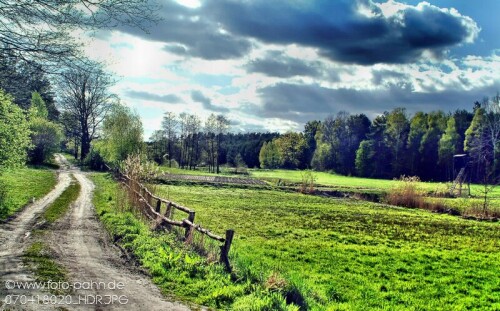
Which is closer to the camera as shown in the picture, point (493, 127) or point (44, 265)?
point (44, 265)

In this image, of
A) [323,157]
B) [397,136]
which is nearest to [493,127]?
[397,136]

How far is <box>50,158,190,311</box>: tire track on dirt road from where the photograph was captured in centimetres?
792

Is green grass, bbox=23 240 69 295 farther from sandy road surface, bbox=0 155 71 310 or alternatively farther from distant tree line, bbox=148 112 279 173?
distant tree line, bbox=148 112 279 173

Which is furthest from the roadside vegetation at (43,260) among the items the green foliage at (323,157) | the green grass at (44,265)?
the green foliage at (323,157)

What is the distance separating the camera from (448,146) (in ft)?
302

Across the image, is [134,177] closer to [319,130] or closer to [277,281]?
[277,281]

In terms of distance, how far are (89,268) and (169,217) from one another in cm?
621

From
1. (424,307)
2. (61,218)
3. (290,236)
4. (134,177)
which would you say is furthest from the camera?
(134,177)

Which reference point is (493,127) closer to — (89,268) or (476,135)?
(476,135)

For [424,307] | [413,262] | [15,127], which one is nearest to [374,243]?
[413,262]

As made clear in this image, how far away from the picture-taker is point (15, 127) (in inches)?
802

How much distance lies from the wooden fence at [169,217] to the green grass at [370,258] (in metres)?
0.80

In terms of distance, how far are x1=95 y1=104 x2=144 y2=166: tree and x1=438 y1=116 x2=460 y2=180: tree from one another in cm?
7145

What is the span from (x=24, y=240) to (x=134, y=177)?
8196 mm
